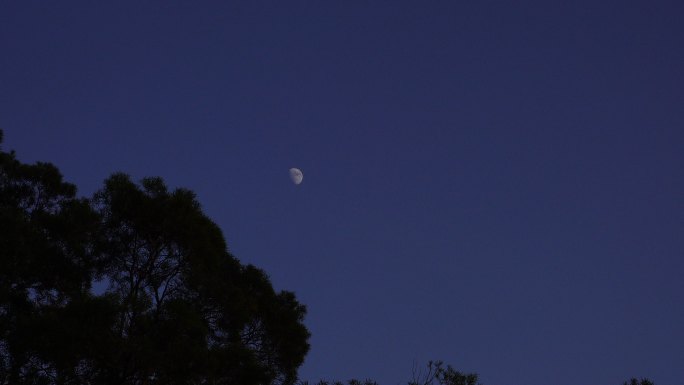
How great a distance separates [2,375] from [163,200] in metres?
7.78

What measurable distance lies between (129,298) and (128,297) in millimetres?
126

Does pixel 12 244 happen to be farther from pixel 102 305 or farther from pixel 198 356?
pixel 198 356

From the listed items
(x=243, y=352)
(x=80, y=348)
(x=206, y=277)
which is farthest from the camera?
(x=206, y=277)

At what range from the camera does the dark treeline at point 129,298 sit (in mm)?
23703

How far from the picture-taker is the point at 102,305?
23312mm

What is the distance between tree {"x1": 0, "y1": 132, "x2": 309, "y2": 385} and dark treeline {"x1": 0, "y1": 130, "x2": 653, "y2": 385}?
0.04 metres

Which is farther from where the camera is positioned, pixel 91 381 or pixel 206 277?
pixel 206 277

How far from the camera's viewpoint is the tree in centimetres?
2369

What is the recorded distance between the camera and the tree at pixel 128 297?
77.7 ft

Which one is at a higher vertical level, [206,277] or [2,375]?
[206,277]

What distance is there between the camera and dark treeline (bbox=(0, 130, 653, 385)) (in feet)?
77.8

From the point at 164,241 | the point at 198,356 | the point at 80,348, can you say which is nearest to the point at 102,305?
the point at 80,348

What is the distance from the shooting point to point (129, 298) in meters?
24.5

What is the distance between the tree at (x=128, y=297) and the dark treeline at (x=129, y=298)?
0.04 meters
